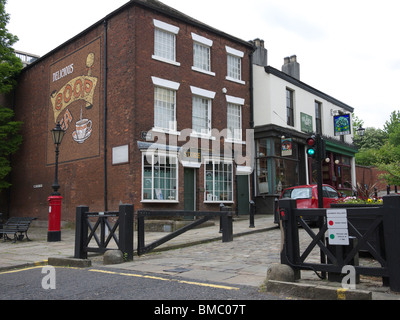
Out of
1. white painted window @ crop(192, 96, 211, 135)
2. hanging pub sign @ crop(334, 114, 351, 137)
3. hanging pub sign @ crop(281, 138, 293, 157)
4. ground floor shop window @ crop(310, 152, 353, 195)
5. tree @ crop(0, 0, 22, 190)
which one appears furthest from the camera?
hanging pub sign @ crop(334, 114, 351, 137)

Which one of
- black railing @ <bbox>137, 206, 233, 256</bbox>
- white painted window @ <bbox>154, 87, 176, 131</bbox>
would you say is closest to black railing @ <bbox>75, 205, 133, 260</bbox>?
black railing @ <bbox>137, 206, 233, 256</bbox>

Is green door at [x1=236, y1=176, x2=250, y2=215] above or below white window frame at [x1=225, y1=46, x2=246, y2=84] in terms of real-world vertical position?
below

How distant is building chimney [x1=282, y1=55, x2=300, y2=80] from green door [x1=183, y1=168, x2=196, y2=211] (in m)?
12.9

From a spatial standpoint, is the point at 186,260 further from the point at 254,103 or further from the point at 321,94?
the point at 321,94

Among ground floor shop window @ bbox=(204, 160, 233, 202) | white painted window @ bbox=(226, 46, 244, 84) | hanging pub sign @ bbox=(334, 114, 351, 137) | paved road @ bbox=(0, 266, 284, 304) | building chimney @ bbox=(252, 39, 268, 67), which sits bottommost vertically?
paved road @ bbox=(0, 266, 284, 304)

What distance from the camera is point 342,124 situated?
26453 mm

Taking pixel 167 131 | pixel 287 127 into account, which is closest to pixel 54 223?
pixel 167 131

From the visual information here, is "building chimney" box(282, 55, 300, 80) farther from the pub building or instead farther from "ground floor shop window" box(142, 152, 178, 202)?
"ground floor shop window" box(142, 152, 178, 202)

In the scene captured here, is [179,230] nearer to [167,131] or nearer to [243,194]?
[167,131]

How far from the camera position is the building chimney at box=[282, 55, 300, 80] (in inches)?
1056

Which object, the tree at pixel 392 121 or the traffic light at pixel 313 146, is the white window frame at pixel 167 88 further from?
the tree at pixel 392 121

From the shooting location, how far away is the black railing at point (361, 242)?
15.6ft

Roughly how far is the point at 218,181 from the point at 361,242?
45.0 ft

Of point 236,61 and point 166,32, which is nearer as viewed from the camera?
point 166,32
